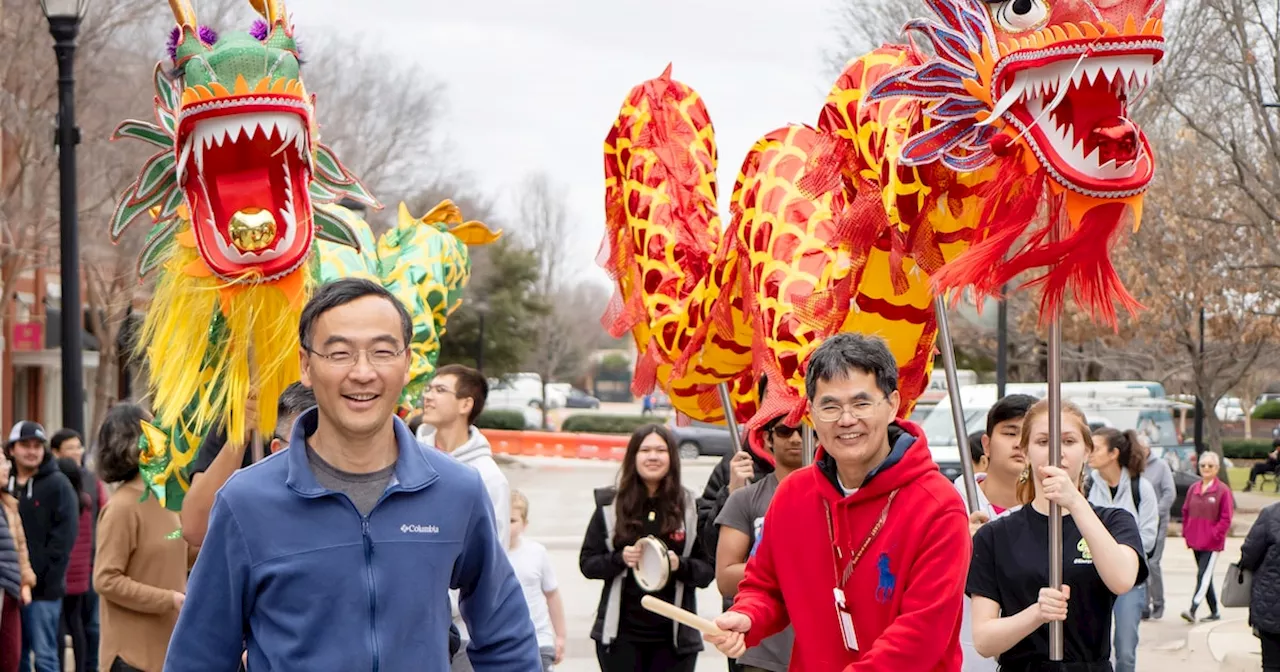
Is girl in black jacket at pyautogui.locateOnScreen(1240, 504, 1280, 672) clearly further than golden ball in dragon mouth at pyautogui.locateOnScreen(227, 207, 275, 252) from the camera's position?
Yes

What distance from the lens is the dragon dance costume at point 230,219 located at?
5.83 m

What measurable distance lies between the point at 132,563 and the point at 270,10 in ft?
7.83

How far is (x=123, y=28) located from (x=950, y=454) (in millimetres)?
12953

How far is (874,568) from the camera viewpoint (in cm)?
419

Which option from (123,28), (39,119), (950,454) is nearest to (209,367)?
(950,454)

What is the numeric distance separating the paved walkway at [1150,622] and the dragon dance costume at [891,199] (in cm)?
286

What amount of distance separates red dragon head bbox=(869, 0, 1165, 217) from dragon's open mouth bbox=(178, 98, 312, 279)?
2.32 metres

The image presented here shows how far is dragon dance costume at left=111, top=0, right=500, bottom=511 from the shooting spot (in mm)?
5828

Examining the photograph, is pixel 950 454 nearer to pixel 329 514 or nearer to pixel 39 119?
pixel 39 119

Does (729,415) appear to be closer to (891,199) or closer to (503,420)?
(891,199)

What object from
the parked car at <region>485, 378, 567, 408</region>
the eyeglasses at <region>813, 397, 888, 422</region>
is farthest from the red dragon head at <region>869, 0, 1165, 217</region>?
the parked car at <region>485, 378, 567, 408</region>

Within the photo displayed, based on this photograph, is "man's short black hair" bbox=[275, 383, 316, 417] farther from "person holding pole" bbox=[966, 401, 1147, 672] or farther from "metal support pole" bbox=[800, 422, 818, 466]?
"metal support pole" bbox=[800, 422, 818, 466]

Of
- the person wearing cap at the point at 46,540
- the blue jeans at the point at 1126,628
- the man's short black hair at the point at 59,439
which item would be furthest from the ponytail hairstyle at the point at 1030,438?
the man's short black hair at the point at 59,439

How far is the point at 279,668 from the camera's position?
3.26 metres
